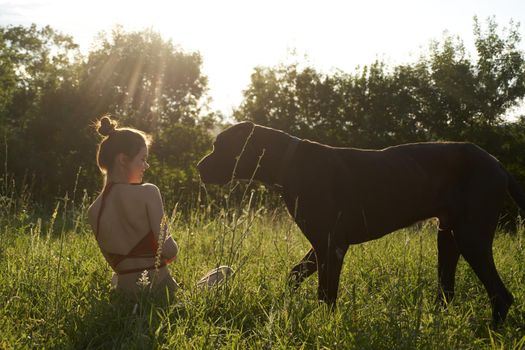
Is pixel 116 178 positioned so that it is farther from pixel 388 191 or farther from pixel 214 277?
pixel 388 191

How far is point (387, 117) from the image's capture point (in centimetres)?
1881

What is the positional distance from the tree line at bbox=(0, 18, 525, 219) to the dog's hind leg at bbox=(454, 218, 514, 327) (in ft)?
23.8

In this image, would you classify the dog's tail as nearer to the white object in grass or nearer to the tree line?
the white object in grass

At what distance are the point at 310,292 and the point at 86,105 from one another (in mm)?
12188

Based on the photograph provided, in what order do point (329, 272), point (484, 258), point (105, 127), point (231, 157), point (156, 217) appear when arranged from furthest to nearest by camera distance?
point (231, 157), point (484, 258), point (329, 272), point (105, 127), point (156, 217)

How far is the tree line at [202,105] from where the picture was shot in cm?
1364

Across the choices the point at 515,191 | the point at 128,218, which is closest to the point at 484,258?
the point at 515,191

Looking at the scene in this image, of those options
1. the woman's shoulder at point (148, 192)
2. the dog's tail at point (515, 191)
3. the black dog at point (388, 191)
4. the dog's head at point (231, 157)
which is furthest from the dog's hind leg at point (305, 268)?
the dog's tail at point (515, 191)

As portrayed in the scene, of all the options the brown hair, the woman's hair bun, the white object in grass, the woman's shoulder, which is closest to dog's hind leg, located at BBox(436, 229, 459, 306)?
the white object in grass

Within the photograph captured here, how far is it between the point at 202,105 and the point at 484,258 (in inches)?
1267

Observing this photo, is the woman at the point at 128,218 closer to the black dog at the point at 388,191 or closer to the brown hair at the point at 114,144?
the brown hair at the point at 114,144

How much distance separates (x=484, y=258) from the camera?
4.20 metres

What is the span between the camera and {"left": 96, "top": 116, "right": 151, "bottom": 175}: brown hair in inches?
151

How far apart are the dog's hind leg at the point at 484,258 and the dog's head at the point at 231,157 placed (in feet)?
5.85
